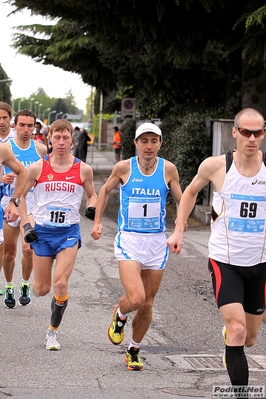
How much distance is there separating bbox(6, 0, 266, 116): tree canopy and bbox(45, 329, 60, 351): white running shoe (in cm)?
839

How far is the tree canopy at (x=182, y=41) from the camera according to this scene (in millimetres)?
16266

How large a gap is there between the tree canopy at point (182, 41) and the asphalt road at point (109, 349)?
6.19 m

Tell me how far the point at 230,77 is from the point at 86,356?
556 inches

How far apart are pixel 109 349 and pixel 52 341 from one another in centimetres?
52

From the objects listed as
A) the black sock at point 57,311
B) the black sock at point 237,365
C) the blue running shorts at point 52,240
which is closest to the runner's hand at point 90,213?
the blue running shorts at point 52,240

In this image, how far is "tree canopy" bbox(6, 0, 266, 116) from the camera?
1627 cm

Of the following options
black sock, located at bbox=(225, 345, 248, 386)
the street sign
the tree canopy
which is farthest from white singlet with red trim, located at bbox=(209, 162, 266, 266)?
the street sign

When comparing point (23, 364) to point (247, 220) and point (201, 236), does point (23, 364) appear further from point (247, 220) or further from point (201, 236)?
point (201, 236)

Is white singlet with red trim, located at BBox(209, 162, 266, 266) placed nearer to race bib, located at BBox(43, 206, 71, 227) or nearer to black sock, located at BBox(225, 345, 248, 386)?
black sock, located at BBox(225, 345, 248, 386)

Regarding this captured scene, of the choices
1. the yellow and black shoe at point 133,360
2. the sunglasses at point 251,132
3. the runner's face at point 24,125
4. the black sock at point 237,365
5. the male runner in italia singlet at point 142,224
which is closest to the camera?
the black sock at point 237,365

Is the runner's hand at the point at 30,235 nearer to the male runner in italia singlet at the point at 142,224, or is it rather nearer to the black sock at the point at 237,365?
the male runner in italia singlet at the point at 142,224

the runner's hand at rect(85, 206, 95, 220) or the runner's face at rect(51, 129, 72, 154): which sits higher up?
the runner's face at rect(51, 129, 72, 154)

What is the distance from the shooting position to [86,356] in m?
7.21

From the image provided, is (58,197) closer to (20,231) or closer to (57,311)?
(57,311)
